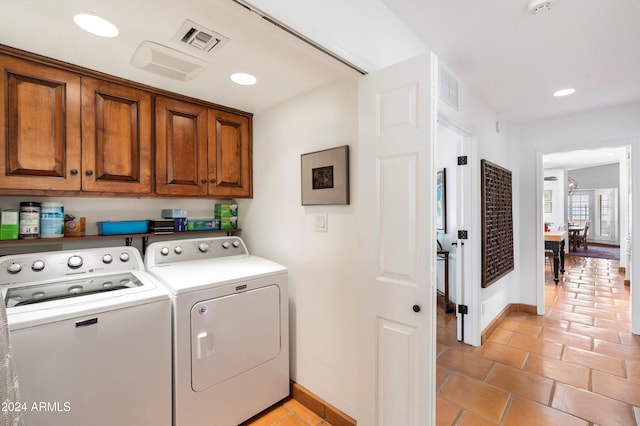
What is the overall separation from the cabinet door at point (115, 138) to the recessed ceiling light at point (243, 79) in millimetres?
633

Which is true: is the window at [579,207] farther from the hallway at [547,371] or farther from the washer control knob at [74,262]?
the washer control knob at [74,262]

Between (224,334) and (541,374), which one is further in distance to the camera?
(541,374)

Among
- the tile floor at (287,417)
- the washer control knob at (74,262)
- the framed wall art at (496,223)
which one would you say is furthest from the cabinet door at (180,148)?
the framed wall art at (496,223)

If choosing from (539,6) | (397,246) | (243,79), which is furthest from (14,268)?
(539,6)

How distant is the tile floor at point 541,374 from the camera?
6.19 ft

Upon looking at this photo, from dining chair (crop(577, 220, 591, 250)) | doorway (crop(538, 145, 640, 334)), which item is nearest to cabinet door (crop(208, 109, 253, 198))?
doorway (crop(538, 145, 640, 334))

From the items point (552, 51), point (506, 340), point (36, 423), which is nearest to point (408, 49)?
point (552, 51)

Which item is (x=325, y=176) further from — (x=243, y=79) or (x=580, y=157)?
(x=580, y=157)

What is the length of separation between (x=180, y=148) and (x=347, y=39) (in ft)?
4.68

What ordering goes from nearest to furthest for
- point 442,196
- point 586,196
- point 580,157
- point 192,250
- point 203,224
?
point 192,250
point 203,224
point 442,196
point 580,157
point 586,196

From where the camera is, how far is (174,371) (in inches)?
62.0

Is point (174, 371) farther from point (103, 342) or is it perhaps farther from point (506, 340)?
point (506, 340)

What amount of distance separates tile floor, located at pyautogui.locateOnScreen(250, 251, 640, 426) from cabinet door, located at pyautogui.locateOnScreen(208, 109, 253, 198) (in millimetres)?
1661

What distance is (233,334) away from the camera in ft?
5.82
